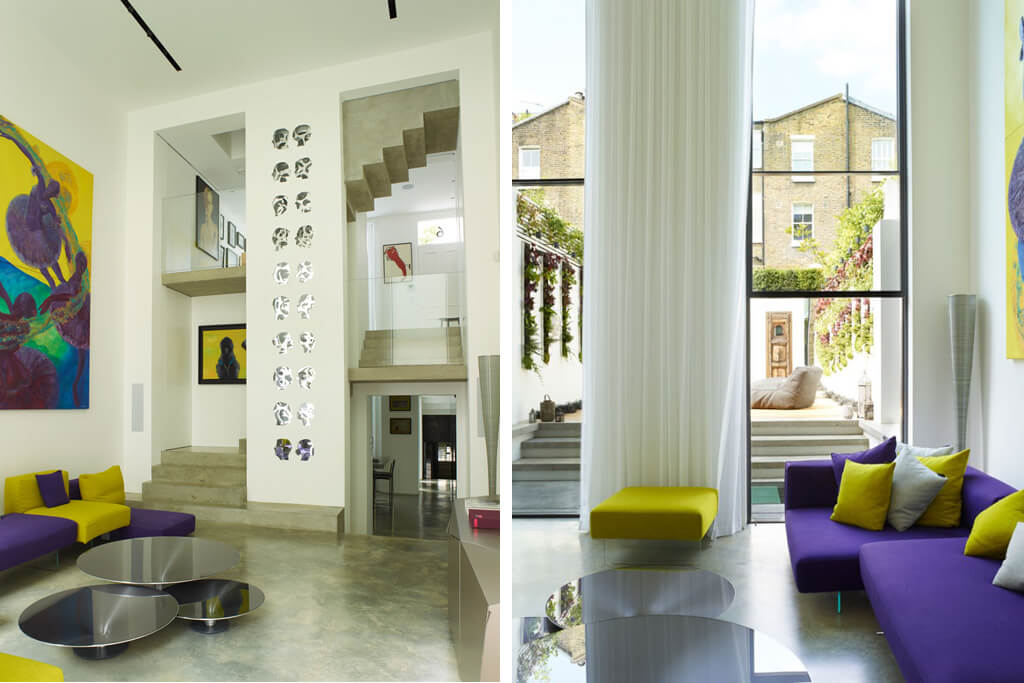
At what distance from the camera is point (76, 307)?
5934 millimetres

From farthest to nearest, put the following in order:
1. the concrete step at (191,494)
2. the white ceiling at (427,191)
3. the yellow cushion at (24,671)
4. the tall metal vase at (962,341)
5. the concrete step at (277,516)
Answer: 1. the white ceiling at (427,191)
2. the concrete step at (191,494)
3. the concrete step at (277,516)
4. the tall metal vase at (962,341)
5. the yellow cushion at (24,671)

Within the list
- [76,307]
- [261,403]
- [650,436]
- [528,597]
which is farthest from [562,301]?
[76,307]

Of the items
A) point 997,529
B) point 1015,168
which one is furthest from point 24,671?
point 1015,168

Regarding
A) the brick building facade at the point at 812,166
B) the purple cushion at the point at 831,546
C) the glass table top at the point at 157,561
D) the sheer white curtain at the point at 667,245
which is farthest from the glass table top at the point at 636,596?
the brick building facade at the point at 812,166

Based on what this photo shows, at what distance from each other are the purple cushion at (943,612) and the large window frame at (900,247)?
2.25m

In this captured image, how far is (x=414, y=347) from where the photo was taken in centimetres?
594

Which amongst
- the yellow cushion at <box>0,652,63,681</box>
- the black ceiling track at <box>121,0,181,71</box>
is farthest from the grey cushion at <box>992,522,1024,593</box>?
the black ceiling track at <box>121,0,181,71</box>

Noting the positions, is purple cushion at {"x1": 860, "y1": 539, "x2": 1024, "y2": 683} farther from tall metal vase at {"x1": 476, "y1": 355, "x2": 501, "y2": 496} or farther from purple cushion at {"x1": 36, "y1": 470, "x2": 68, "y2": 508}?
purple cushion at {"x1": 36, "y1": 470, "x2": 68, "y2": 508}

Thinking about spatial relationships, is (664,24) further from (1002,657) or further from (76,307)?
(76,307)

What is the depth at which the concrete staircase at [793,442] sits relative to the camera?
524 centimetres

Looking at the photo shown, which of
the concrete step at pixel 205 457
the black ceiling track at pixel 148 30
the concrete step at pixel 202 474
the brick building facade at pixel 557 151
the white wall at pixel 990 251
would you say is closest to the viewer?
the white wall at pixel 990 251

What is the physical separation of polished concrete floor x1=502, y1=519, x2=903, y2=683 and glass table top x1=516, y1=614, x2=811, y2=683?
187 millimetres

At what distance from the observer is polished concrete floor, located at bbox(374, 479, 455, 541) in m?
6.24

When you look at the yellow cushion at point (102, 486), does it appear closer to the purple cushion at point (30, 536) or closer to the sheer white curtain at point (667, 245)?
the purple cushion at point (30, 536)
